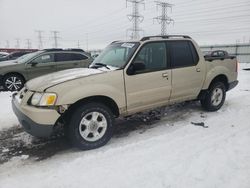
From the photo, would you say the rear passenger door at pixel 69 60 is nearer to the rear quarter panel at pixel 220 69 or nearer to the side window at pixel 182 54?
the side window at pixel 182 54

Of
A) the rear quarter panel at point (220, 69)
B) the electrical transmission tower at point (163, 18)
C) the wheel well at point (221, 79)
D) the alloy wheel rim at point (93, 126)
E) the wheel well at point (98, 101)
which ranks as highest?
the electrical transmission tower at point (163, 18)

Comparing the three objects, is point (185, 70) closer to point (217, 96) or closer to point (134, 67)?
point (134, 67)

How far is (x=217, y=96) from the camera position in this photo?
585cm

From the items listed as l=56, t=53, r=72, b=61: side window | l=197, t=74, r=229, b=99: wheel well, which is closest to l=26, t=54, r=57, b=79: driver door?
l=56, t=53, r=72, b=61: side window

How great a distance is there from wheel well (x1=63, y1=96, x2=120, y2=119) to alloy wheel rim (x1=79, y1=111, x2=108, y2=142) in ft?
0.72

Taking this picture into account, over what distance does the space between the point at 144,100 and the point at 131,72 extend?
62 centimetres

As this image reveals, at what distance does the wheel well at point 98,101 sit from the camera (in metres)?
3.73

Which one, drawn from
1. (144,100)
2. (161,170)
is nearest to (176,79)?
(144,100)

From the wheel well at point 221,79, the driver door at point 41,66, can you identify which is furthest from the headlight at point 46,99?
the driver door at point 41,66

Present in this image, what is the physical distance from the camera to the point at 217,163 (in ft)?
10.9

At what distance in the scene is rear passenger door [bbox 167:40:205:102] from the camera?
4824mm

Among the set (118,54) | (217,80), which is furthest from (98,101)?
(217,80)

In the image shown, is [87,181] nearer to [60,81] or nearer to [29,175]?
[29,175]

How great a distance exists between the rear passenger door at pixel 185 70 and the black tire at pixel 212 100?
18.6 inches
